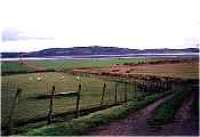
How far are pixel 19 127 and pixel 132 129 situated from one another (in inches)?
171

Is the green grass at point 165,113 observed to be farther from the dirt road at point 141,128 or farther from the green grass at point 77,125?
the green grass at point 77,125

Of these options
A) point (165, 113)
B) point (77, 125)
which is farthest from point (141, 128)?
point (165, 113)

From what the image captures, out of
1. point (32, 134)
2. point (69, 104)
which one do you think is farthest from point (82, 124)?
point (69, 104)

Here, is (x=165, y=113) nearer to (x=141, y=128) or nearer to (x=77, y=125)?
(x=141, y=128)

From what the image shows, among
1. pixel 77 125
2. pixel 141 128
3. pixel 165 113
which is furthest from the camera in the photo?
pixel 165 113

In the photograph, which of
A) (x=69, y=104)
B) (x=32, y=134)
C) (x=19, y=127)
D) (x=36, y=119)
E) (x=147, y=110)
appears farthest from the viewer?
(x=69, y=104)

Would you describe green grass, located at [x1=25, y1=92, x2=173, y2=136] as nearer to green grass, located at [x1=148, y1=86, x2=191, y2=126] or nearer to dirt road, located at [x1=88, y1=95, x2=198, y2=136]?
dirt road, located at [x1=88, y1=95, x2=198, y2=136]

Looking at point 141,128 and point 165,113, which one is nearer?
point 141,128

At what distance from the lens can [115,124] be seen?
15.9 meters

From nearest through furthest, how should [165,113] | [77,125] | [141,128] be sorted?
[141,128], [77,125], [165,113]

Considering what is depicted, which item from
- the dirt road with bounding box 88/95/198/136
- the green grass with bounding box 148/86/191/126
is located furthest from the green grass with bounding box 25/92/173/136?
the green grass with bounding box 148/86/191/126

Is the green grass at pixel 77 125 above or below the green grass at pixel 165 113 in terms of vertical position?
above

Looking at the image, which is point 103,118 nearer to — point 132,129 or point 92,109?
point 132,129

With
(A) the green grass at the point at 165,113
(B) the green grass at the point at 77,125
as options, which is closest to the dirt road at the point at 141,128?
(A) the green grass at the point at 165,113
